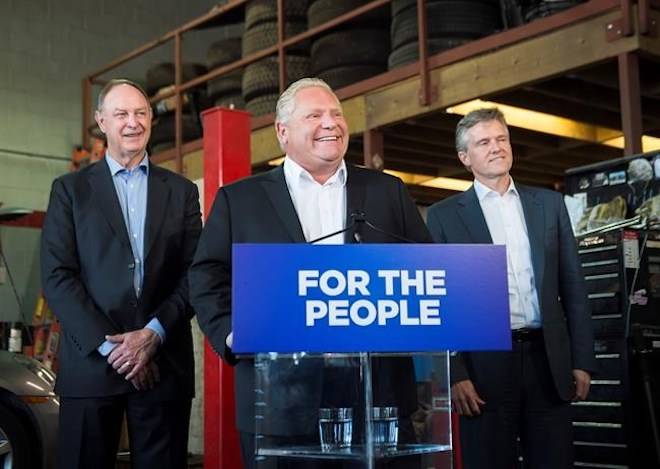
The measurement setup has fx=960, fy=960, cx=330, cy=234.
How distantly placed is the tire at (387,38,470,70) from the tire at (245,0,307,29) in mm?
1301

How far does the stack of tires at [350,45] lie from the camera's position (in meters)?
6.74

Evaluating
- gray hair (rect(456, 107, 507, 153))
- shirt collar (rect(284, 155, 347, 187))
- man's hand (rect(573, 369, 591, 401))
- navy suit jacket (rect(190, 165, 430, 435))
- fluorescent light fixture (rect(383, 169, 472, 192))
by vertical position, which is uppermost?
fluorescent light fixture (rect(383, 169, 472, 192))

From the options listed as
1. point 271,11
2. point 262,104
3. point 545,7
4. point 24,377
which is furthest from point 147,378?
point 271,11

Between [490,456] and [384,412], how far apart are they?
0.95 meters

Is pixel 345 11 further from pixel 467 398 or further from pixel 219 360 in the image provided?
pixel 467 398

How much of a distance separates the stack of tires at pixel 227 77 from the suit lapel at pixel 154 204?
5.37m

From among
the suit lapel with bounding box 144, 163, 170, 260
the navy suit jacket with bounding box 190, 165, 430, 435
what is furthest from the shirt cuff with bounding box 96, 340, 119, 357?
the navy suit jacket with bounding box 190, 165, 430, 435

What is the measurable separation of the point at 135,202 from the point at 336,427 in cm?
120

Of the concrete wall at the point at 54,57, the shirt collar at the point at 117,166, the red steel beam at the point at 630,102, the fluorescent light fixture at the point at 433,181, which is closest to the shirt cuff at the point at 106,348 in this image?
the shirt collar at the point at 117,166

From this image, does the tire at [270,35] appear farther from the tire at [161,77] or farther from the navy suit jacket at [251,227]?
the navy suit jacket at [251,227]

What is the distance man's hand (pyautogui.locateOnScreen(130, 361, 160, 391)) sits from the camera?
2.50 m

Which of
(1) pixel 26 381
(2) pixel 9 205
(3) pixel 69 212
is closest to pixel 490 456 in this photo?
(3) pixel 69 212

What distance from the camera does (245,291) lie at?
1.72 m

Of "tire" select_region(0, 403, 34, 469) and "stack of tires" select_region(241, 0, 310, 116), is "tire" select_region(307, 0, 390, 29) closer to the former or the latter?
"stack of tires" select_region(241, 0, 310, 116)
